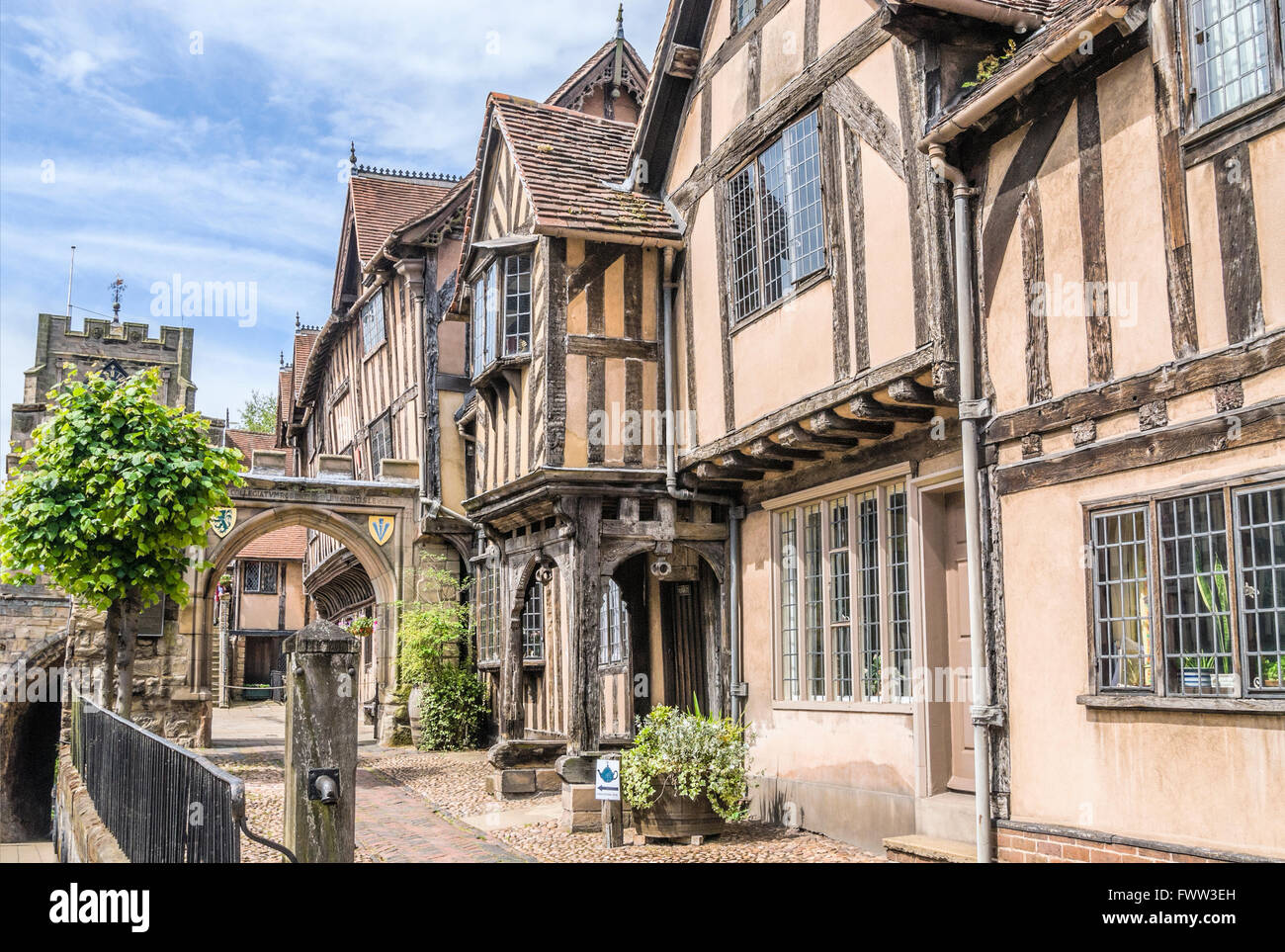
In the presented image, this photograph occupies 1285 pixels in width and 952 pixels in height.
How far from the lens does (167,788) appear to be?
7.10m

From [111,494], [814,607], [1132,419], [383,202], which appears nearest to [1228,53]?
[1132,419]

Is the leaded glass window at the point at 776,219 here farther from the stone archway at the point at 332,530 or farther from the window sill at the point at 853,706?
the stone archway at the point at 332,530

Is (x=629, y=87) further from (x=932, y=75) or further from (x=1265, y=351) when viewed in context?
(x=1265, y=351)

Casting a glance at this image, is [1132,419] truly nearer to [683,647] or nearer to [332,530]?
[683,647]

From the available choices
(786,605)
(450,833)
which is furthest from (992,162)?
(450,833)

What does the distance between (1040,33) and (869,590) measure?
476 centimetres

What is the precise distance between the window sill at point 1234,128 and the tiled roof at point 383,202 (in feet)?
63.6

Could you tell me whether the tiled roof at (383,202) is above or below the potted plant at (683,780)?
above

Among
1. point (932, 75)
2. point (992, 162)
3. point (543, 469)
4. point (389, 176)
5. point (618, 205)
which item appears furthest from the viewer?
point (389, 176)

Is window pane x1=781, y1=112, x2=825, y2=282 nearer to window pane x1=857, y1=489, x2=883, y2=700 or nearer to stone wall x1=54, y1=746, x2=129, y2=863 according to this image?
window pane x1=857, y1=489, x2=883, y2=700

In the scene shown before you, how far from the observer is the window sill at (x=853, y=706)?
980 centimetres

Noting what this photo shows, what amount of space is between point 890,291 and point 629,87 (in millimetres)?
12805

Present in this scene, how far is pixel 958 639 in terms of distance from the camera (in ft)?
30.9

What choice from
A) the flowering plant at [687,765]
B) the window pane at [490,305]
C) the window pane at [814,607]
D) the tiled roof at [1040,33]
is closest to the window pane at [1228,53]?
Result: the tiled roof at [1040,33]
